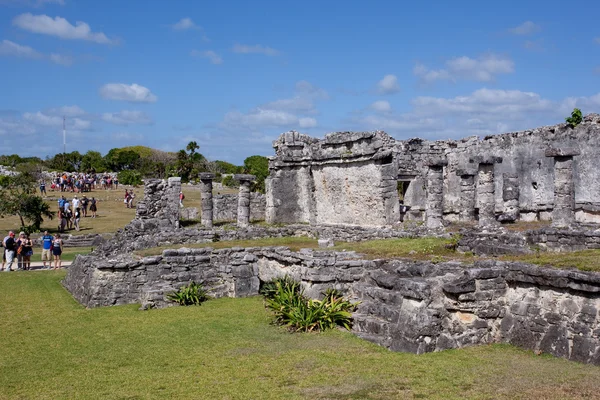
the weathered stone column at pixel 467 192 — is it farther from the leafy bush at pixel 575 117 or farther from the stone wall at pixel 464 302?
the stone wall at pixel 464 302

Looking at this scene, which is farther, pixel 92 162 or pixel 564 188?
pixel 92 162

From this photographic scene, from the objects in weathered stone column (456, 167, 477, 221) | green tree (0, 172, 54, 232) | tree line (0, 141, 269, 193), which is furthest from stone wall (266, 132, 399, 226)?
tree line (0, 141, 269, 193)

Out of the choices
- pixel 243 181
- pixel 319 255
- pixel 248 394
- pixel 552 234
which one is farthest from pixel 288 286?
pixel 243 181

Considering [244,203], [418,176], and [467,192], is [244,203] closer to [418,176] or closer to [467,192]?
[467,192]

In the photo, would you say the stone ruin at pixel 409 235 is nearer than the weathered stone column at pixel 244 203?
Yes

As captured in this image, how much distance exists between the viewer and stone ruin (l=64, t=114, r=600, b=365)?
7813 mm

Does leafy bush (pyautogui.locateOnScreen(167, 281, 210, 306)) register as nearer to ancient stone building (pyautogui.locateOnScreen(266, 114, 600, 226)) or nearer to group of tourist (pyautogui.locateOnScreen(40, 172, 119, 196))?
ancient stone building (pyautogui.locateOnScreen(266, 114, 600, 226))

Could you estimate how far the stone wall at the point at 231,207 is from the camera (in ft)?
81.8

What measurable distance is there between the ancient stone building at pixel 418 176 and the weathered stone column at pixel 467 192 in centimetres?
3

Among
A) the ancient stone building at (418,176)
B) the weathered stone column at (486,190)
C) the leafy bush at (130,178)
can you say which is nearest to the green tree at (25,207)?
the ancient stone building at (418,176)

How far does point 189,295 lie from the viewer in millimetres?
12188

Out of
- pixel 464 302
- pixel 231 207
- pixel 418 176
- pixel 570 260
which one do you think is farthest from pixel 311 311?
pixel 231 207

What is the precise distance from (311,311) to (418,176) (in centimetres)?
1604

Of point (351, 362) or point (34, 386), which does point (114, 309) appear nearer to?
point (34, 386)
